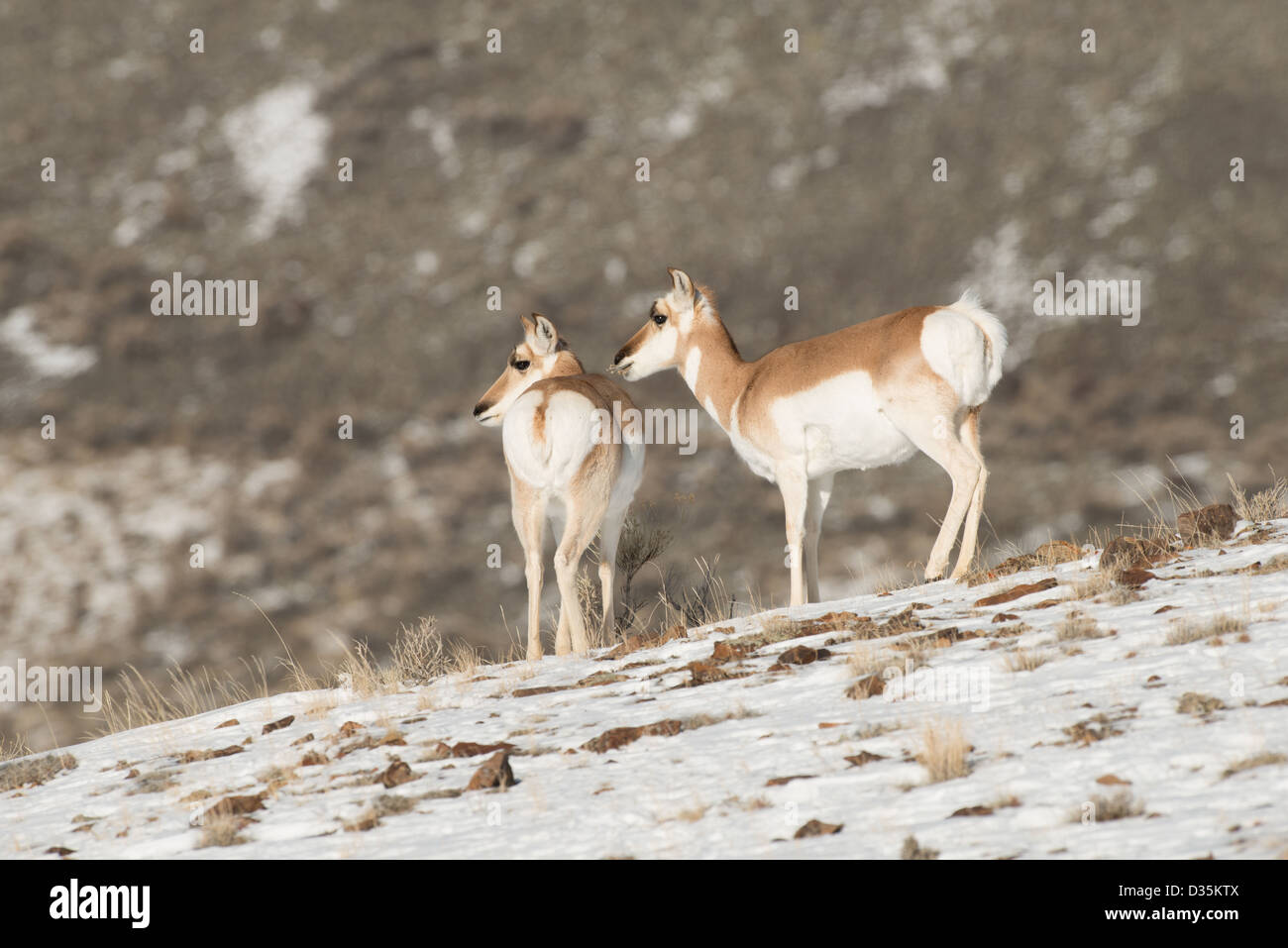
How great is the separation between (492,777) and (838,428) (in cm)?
576

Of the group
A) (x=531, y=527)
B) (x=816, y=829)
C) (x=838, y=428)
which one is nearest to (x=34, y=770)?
(x=531, y=527)

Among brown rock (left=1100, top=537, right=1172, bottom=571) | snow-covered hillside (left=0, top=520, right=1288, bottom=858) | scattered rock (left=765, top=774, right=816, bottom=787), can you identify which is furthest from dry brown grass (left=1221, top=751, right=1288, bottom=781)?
brown rock (left=1100, top=537, right=1172, bottom=571)

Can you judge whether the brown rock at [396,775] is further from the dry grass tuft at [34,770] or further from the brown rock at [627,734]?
the dry grass tuft at [34,770]

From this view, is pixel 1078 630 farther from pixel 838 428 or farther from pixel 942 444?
pixel 838 428

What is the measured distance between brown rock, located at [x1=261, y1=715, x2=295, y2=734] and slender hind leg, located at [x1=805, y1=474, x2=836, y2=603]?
4834 mm

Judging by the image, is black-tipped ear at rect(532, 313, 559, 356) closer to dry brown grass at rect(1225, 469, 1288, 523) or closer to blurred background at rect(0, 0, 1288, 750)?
dry brown grass at rect(1225, 469, 1288, 523)

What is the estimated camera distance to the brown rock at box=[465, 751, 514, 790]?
603 centimetres

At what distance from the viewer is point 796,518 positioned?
37.1 ft

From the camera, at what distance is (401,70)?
60312 mm

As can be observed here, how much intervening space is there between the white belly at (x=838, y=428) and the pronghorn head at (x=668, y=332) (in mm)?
1980

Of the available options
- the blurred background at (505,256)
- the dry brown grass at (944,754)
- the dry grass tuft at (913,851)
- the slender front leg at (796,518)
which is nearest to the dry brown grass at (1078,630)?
the dry brown grass at (944,754)

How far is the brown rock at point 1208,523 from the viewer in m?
9.77

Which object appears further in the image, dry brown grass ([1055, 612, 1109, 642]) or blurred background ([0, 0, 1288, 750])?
blurred background ([0, 0, 1288, 750])

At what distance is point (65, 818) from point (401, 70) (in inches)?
2254
